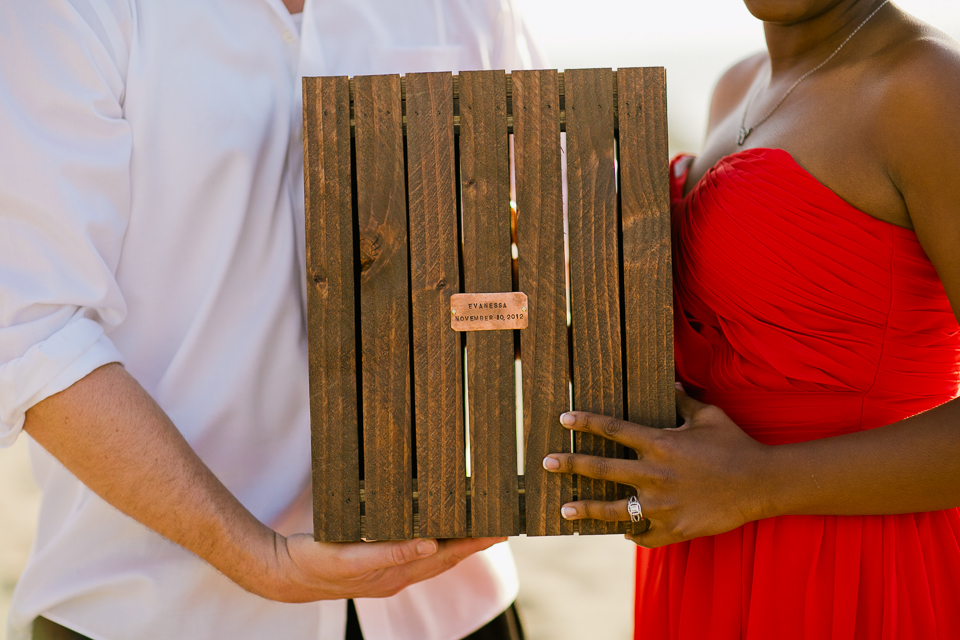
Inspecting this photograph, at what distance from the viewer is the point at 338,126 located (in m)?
1.26

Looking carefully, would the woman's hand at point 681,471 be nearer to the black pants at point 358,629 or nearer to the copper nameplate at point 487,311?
the copper nameplate at point 487,311

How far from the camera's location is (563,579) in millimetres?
4652

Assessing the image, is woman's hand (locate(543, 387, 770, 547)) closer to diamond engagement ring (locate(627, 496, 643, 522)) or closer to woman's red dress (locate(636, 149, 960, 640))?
diamond engagement ring (locate(627, 496, 643, 522))

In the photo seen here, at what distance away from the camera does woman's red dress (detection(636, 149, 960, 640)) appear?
57.5 inches

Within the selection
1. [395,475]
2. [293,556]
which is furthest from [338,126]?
[293,556]

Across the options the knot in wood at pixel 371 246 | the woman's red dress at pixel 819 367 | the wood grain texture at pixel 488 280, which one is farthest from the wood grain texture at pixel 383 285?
the woman's red dress at pixel 819 367

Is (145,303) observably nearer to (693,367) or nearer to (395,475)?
(395,475)

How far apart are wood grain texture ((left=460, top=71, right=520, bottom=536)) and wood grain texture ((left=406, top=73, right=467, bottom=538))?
0.02 metres

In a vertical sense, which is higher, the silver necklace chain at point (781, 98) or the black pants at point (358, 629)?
the silver necklace chain at point (781, 98)

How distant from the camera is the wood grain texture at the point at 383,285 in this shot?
126 cm

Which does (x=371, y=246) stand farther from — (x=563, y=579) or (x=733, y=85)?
(x=563, y=579)

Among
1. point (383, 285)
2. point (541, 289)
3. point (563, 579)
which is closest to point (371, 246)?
point (383, 285)

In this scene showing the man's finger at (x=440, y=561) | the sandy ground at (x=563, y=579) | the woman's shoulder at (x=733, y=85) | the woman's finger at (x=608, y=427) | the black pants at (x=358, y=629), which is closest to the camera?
the woman's finger at (x=608, y=427)

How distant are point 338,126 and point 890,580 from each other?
4.26 ft
